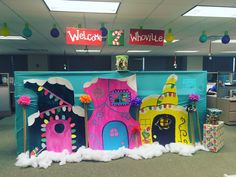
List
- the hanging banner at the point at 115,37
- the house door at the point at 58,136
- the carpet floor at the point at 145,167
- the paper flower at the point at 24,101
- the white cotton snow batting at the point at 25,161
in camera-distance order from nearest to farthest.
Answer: the carpet floor at the point at 145,167 → the white cotton snow batting at the point at 25,161 → the paper flower at the point at 24,101 → the house door at the point at 58,136 → the hanging banner at the point at 115,37

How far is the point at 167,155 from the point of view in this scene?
121 inches

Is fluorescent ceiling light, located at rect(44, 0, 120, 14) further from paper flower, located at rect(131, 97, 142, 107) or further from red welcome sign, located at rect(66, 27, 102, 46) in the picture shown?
paper flower, located at rect(131, 97, 142, 107)

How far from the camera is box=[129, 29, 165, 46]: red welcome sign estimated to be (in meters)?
3.57

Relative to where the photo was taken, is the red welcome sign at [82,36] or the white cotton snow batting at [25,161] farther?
the red welcome sign at [82,36]

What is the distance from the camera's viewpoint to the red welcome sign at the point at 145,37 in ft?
11.7

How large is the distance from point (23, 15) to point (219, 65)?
422 inches


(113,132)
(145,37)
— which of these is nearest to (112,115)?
(113,132)

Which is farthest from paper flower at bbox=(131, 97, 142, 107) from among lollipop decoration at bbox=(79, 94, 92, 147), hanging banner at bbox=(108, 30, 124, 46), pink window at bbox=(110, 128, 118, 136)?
hanging banner at bbox=(108, 30, 124, 46)

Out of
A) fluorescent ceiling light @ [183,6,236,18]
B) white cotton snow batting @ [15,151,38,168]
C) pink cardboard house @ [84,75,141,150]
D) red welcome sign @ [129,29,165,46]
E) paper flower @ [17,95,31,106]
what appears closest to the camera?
white cotton snow batting @ [15,151,38,168]

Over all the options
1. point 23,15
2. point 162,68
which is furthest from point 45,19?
point 162,68

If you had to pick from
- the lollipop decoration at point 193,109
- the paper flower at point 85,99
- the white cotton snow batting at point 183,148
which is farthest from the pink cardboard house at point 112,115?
the lollipop decoration at point 193,109

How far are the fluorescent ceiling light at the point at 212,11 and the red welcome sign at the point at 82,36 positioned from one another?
1.65m

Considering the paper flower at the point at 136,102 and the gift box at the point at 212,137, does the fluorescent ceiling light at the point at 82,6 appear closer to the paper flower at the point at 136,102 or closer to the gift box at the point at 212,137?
the paper flower at the point at 136,102

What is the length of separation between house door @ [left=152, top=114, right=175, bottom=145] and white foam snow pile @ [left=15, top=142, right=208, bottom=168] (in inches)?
5.2
